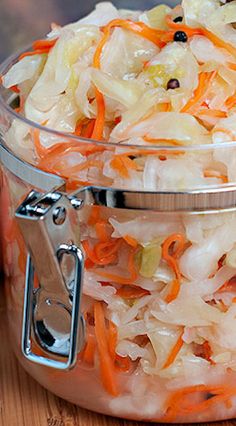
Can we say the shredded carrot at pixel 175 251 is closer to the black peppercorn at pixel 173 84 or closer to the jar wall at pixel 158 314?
the jar wall at pixel 158 314

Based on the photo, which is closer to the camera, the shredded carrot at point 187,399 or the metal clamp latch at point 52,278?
the metal clamp latch at point 52,278

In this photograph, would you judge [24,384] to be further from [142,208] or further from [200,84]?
[200,84]

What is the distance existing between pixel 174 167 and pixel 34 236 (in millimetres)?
170

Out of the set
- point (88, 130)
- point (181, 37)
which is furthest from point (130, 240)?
point (181, 37)

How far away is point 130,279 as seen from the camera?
105 cm

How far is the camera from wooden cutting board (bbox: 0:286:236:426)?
3.89ft

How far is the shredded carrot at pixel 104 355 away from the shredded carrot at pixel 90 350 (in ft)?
0.04

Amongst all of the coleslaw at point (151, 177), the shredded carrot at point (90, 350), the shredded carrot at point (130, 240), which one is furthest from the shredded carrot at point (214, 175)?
the shredded carrot at point (90, 350)

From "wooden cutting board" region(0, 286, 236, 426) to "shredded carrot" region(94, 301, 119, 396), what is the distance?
79 millimetres

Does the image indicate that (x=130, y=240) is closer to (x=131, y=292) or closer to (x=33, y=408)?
(x=131, y=292)

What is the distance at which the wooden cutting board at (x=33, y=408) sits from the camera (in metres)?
1.18

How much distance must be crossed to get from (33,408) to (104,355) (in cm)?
17

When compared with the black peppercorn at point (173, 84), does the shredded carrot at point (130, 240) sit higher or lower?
lower

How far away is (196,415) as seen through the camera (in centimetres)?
114
